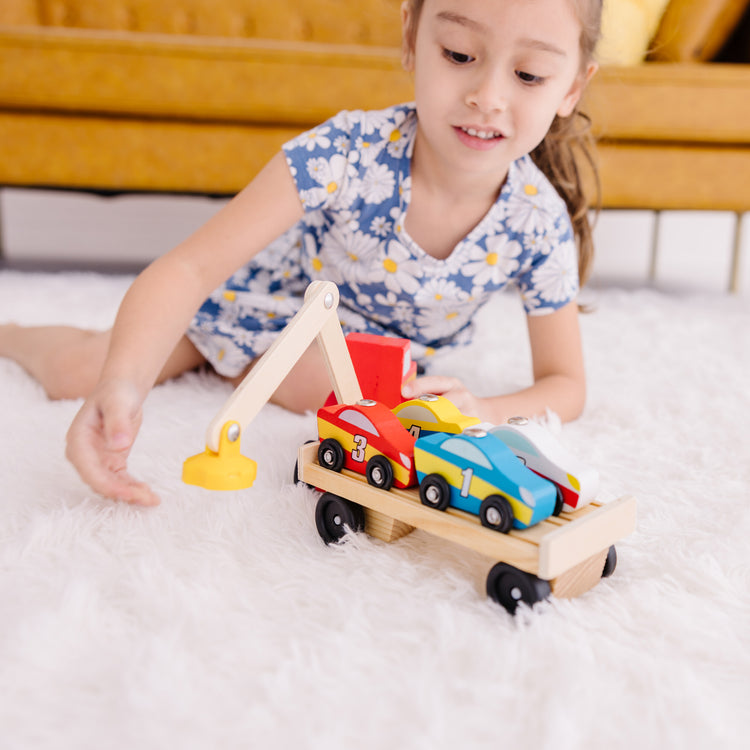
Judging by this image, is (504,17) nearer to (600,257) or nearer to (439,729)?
(439,729)

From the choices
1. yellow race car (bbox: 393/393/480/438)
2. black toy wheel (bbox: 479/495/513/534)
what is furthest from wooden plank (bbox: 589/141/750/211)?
black toy wheel (bbox: 479/495/513/534)

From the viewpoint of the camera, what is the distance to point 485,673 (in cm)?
45

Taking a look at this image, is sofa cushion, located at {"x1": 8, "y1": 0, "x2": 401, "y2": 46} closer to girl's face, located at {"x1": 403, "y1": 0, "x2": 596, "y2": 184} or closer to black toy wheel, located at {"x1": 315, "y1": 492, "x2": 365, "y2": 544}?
girl's face, located at {"x1": 403, "y1": 0, "x2": 596, "y2": 184}

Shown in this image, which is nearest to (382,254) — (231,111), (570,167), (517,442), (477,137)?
(477,137)

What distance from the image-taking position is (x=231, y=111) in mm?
1572

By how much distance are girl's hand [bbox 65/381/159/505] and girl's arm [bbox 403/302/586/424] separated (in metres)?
0.35

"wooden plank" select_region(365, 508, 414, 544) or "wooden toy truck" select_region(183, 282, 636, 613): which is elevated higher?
"wooden toy truck" select_region(183, 282, 636, 613)

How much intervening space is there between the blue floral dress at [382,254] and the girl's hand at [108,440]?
35 cm

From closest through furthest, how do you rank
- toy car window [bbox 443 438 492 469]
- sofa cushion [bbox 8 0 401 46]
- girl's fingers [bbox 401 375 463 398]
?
toy car window [bbox 443 438 492 469] < girl's fingers [bbox 401 375 463 398] < sofa cushion [bbox 8 0 401 46]

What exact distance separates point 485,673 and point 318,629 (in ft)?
0.35

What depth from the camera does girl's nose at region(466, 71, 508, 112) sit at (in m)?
0.71

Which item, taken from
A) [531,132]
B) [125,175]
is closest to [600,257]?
Result: [125,175]

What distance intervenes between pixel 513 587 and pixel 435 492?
8 cm

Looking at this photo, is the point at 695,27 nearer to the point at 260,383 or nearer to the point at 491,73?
the point at 491,73
